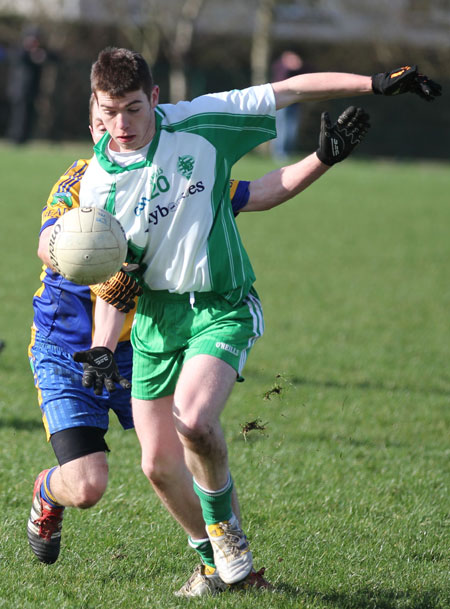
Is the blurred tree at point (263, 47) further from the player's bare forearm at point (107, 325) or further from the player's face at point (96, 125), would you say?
the player's bare forearm at point (107, 325)

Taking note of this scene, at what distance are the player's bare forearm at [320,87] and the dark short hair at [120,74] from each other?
2.25 ft

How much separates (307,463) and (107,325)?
257 centimetres

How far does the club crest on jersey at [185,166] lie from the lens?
438 cm

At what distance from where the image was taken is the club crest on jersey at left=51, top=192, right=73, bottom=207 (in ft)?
16.0

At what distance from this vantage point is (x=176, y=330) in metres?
4.39

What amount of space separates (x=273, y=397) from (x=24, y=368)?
7.48ft

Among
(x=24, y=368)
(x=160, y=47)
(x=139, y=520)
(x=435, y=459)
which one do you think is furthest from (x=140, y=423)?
(x=160, y=47)

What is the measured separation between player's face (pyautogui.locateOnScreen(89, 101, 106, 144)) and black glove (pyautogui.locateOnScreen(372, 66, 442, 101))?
129 centimetres

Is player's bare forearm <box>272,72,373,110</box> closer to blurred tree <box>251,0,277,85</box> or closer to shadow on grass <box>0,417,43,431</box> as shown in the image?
shadow on grass <box>0,417,43,431</box>

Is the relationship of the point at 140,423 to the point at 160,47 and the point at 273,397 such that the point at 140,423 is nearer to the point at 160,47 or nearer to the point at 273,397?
the point at 273,397

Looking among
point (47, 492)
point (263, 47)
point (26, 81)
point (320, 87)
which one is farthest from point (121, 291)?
point (263, 47)

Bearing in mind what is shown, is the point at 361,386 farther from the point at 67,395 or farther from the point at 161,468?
the point at 161,468

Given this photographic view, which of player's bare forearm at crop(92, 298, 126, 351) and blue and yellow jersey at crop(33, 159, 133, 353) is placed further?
blue and yellow jersey at crop(33, 159, 133, 353)

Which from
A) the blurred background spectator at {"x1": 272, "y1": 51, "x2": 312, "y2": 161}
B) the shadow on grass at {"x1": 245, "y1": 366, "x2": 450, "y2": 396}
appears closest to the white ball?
the shadow on grass at {"x1": 245, "y1": 366, "x2": 450, "y2": 396}
